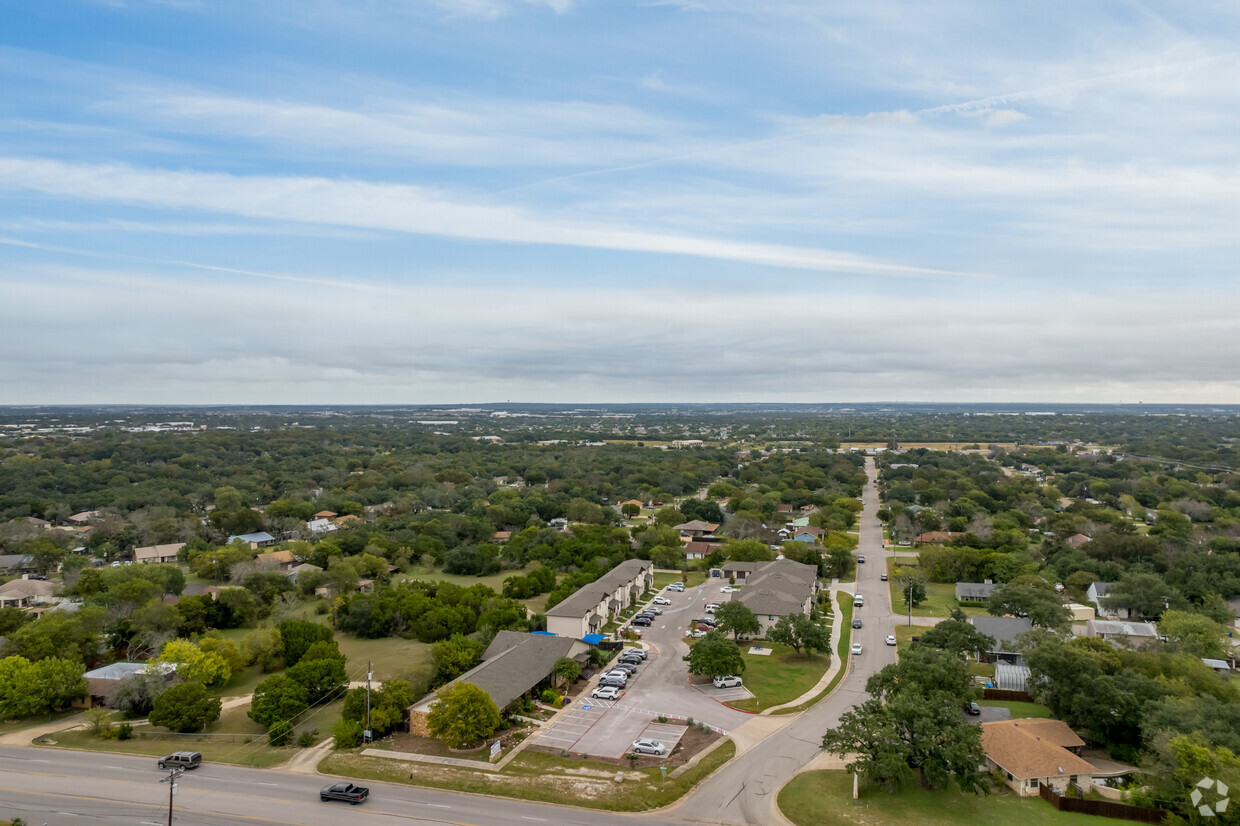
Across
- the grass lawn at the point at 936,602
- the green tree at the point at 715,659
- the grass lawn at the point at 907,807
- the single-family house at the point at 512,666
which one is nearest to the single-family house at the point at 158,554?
the single-family house at the point at 512,666

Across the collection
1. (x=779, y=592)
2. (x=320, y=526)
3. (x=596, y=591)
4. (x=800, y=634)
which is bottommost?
(x=320, y=526)

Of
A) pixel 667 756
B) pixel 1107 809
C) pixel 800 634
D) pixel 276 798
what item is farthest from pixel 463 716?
pixel 1107 809

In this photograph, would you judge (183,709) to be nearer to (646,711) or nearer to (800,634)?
(646,711)

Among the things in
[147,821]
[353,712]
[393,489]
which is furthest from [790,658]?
[393,489]

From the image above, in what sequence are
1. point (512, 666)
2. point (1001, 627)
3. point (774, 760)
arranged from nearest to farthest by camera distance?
1. point (774, 760)
2. point (512, 666)
3. point (1001, 627)

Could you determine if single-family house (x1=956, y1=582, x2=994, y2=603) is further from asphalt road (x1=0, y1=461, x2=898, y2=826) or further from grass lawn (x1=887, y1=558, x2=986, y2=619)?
asphalt road (x1=0, y1=461, x2=898, y2=826)

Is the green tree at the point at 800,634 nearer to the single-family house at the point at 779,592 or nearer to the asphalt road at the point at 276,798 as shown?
the single-family house at the point at 779,592
